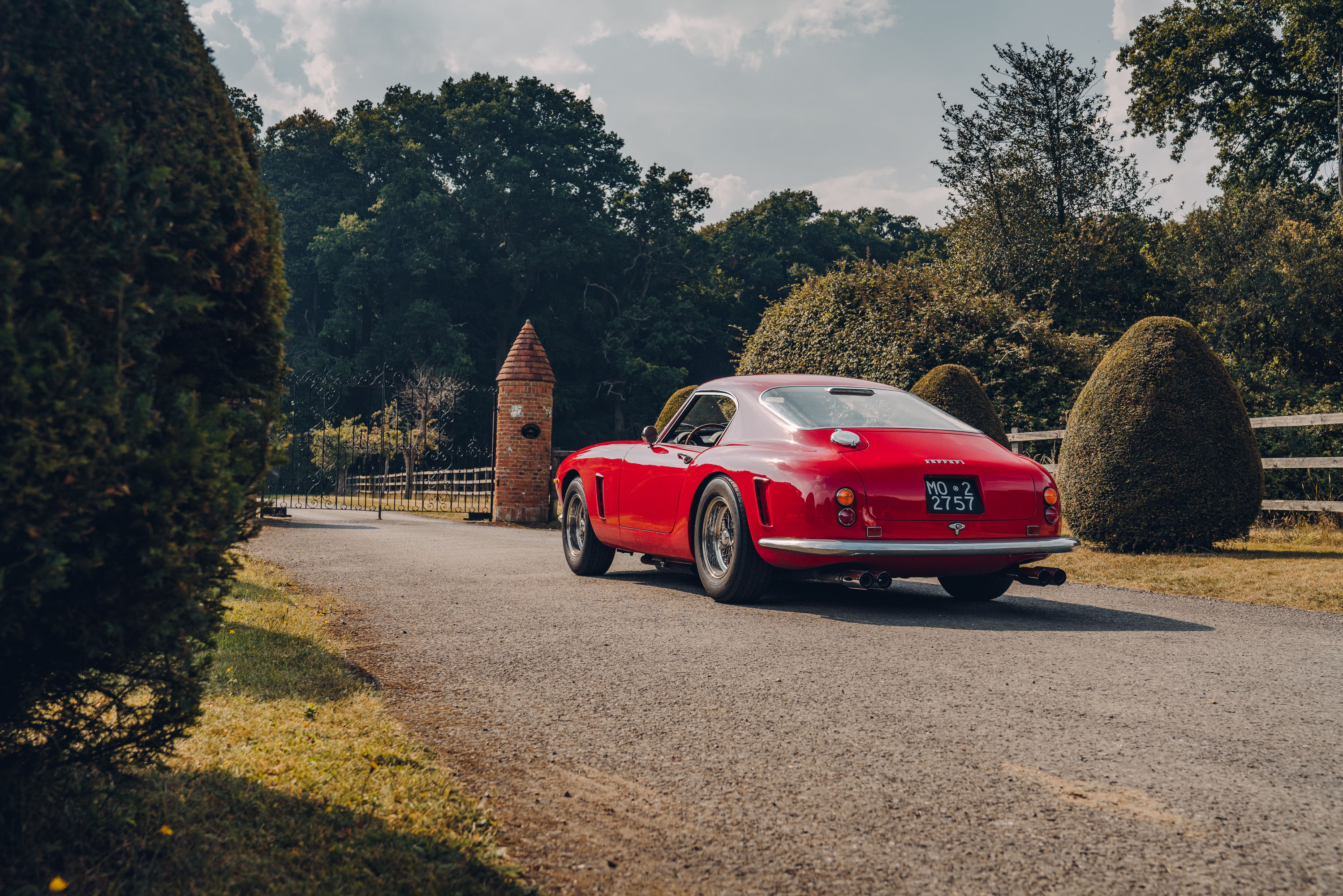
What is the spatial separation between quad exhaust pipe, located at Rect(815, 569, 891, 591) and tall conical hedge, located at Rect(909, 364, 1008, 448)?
6.86 m

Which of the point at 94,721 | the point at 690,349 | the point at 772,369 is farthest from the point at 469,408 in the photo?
the point at 94,721

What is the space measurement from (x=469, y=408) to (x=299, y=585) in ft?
132

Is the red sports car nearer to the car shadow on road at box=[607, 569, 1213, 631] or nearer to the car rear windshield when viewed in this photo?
the car rear windshield

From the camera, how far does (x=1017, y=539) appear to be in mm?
6355

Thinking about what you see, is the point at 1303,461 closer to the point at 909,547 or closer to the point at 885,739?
the point at 909,547

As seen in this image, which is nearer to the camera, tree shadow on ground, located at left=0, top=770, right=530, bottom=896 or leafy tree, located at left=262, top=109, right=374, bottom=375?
tree shadow on ground, located at left=0, top=770, right=530, bottom=896

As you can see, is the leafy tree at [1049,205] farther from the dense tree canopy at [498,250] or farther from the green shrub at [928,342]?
the dense tree canopy at [498,250]

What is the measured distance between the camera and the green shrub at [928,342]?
60.5 feet

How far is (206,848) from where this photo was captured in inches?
90.1

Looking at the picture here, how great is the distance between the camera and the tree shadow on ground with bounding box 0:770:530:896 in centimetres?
210

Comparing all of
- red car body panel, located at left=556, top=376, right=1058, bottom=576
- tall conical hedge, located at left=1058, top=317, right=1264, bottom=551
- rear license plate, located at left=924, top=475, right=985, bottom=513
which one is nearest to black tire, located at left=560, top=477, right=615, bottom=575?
red car body panel, located at left=556, top=376, right=1058, bottom=576

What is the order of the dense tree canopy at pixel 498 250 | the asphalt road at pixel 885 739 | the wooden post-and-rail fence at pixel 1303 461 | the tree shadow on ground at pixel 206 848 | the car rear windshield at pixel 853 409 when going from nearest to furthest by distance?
the tree shadow on ground at pixel 206 848
the asphalt road at pixel 885 739
the car rear windshield at pixel 853 409
the wooden post-and-rail fence at pixel 1303 461
the dense tree canopy at pixel 498 250

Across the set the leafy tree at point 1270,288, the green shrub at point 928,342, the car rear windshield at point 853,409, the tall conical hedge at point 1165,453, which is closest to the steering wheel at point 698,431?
the car rear windshield at point 853,409

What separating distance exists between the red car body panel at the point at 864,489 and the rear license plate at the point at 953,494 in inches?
1.4
